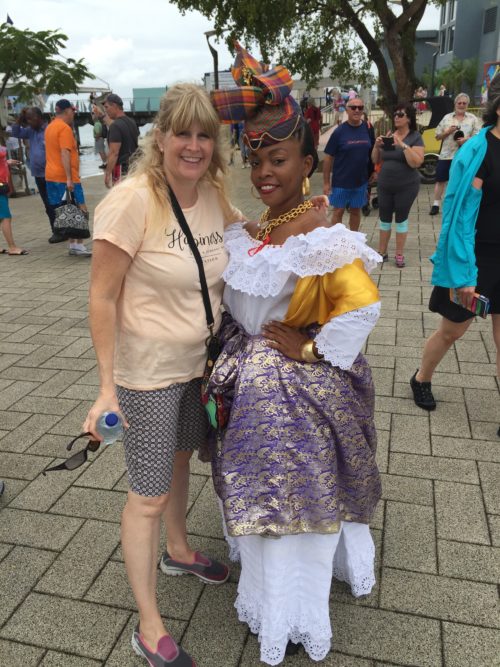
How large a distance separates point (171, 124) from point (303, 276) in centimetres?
61

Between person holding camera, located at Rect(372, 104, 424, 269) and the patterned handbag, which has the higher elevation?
person holding camera, located at Rect(372, 104, 424, 269)

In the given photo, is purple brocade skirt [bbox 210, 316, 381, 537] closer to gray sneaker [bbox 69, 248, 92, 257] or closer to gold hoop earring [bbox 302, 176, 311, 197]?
gold hoop earring [bbox 302, 176, 311, 197]

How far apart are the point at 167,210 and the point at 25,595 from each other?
1.64m

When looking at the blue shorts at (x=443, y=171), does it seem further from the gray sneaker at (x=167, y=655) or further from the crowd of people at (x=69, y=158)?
the gray sneaker at (x=167, y=655)

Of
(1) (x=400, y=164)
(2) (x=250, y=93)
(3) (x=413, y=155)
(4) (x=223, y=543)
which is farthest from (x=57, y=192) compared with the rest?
(2) (x=250, y=93)

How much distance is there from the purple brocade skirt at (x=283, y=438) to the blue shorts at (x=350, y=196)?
17.9 feet

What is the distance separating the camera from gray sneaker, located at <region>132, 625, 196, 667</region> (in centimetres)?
190

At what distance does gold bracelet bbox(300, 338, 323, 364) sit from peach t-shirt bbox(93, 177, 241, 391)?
34 centimetres

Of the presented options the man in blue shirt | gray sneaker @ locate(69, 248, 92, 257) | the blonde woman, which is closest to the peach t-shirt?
the blonde woman

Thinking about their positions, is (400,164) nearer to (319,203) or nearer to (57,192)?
(57,192)

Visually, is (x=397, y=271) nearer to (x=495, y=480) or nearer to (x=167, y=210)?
(x=495, y=480)

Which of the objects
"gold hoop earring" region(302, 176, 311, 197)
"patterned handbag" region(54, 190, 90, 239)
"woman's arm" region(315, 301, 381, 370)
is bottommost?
"patterned handbag" region(54, 190, 90, 239)

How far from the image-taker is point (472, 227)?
295 cm

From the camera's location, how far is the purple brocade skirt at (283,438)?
1.73 m
